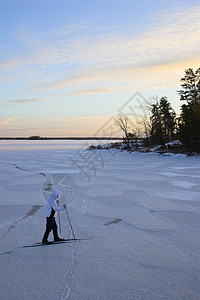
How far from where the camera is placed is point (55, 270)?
3.05 metres

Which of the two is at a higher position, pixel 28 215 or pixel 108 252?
pixel 28 215

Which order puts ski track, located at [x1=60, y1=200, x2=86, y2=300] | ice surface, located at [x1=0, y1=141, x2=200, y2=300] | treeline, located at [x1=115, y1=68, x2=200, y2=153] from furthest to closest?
treeline, located at [x1=115, y1=68, x2=200, y2=153] < ice surface, located at [x1=0, y1=141, x2=200, y2=300] < ski track, located at [x1=60, y1=200, x2=86, y2=300]

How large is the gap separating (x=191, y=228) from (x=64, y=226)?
2464mm

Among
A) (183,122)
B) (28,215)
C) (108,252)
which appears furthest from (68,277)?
(183,122)

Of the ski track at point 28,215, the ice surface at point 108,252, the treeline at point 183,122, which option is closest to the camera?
the ice surface at point 108,252

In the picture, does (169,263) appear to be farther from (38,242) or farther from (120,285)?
(38,242)

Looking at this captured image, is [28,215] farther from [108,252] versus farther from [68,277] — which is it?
[68,277]

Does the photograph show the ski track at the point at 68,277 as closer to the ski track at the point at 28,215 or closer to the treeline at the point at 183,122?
the ski track at the point at 28,215

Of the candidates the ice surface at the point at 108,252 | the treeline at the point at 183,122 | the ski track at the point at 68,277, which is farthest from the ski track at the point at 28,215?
the treeline at the point at 183,122

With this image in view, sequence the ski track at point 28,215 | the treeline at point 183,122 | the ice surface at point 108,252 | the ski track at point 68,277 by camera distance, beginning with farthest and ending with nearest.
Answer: the treeline at point 183,122 < the ski track at point 28,215 < the ice surface at point 108,252 < the ski track at point 68,277

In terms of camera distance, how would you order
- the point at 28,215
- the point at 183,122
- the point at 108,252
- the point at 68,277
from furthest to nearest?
the point at 183,122, the point at 28,215, the point at 108,252, the point at 68,277

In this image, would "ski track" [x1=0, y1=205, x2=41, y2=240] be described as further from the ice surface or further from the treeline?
the treeline

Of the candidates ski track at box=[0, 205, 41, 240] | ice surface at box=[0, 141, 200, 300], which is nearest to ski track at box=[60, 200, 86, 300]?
ice surface at box=[0, 141, 200, 300]

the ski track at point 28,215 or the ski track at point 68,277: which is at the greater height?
the ski track at point 28,215
